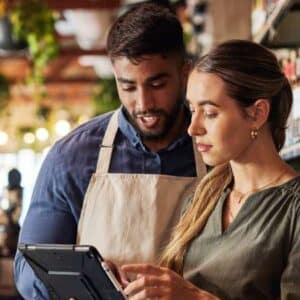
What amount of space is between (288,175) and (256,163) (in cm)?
7

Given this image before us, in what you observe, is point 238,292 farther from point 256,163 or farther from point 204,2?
point 204,2

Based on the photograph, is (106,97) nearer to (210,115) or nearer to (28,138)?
(28,138)

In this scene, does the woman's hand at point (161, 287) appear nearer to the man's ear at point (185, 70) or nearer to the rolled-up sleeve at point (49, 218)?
the rolled-up sleeve at point (49, 218)

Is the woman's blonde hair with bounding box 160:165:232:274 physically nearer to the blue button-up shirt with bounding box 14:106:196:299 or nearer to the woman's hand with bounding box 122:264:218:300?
the woman's hand with bounding box 122:264:218:300

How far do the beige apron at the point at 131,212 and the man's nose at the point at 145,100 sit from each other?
0.59 feet

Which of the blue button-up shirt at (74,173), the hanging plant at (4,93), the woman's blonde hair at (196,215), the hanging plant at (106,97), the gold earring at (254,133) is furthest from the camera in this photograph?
the hanging plant at (106,97)

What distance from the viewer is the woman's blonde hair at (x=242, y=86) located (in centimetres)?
189

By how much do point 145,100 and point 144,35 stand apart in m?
0.15

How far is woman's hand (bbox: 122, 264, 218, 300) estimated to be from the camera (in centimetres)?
180

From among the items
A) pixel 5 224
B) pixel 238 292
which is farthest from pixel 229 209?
pixel 5 224

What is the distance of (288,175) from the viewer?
6.26 feet

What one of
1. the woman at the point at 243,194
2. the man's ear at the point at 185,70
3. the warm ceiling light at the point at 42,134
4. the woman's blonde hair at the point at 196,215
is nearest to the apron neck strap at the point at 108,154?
the man's ear at the point at 185,70

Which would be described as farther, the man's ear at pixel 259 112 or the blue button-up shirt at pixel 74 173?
the blue button-up shirt at pixel 74 173

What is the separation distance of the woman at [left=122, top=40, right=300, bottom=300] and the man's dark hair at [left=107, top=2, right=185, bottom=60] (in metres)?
0.33
